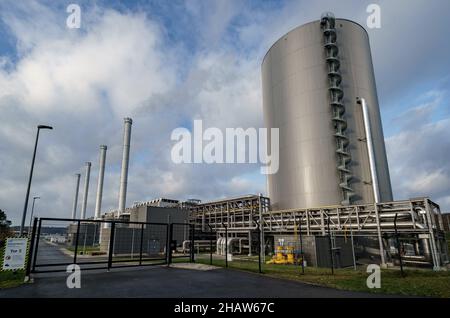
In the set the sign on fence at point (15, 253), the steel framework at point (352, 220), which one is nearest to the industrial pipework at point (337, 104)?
the steel framework at point (352, 220)

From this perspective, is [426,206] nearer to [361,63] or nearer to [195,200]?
[361,63]

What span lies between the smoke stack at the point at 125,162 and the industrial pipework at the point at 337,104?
4305cm

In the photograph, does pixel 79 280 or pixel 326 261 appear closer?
pixel 79 280

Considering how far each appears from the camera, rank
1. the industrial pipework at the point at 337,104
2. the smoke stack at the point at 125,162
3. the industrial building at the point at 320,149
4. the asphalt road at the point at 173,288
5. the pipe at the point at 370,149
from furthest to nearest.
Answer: the smoke stack at the point at 125,162
the industrial pipework at the point at 337,104
the pipe at the point at 370,149
the industrial building at the point at 320,149
the asphalt road at the point at 173,288

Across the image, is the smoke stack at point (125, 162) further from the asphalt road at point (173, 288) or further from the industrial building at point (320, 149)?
the asphalt road at point (173, 288)

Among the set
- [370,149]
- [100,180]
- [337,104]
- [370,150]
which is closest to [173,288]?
[370,150]

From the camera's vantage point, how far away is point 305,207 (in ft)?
126

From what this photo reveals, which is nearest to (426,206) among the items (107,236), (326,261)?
(326,261)

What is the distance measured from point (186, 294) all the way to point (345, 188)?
3233 centimetres

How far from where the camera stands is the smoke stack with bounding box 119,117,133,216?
192 ft

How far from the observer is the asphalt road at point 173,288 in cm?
989

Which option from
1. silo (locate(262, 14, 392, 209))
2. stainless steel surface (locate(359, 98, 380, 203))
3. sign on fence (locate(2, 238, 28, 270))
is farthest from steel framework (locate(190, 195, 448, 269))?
sign on fence (locate(2, 238, 28, 270))

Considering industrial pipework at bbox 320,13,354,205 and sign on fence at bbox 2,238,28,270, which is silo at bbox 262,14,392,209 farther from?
sign on fence at bbox 2,238,28,270
